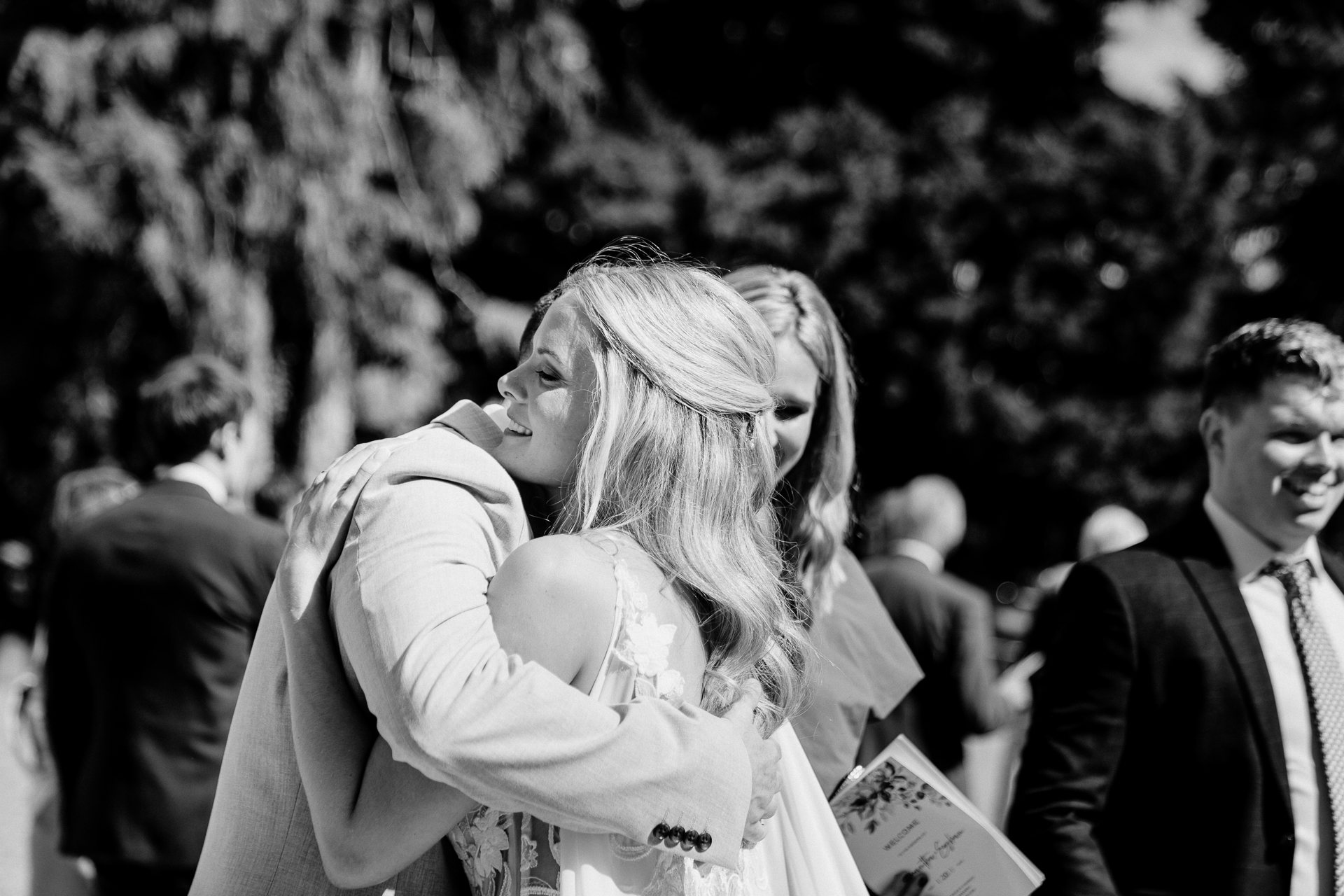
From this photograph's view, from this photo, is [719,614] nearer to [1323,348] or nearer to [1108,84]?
[1323,348]

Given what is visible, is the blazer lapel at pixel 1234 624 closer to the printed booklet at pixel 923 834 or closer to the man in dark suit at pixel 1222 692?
the man in dark suit at pixel 1222 692

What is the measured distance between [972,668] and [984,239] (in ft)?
51.9

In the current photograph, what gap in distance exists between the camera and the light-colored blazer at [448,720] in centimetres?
139

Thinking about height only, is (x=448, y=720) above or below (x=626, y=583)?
below

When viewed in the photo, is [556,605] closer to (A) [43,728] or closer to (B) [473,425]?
(B) [473,425]

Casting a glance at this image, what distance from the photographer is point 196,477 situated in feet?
12.1

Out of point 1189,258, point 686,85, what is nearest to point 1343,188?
point 1189,258

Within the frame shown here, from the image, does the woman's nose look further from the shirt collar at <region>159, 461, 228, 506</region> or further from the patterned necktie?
the shirt collar at <region>159, 461, 228, 506</region>

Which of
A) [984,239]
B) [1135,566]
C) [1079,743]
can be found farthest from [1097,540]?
[984,239]

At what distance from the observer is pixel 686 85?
2136 centimetres

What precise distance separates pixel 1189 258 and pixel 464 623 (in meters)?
19.8

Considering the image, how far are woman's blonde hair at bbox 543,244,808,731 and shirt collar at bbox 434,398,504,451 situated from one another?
131 mm

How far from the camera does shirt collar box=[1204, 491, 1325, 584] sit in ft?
8.48

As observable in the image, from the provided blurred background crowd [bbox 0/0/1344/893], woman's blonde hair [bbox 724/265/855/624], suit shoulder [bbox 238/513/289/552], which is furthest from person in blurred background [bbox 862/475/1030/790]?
blurred background crowd [bbox 0/0/1344/893]
